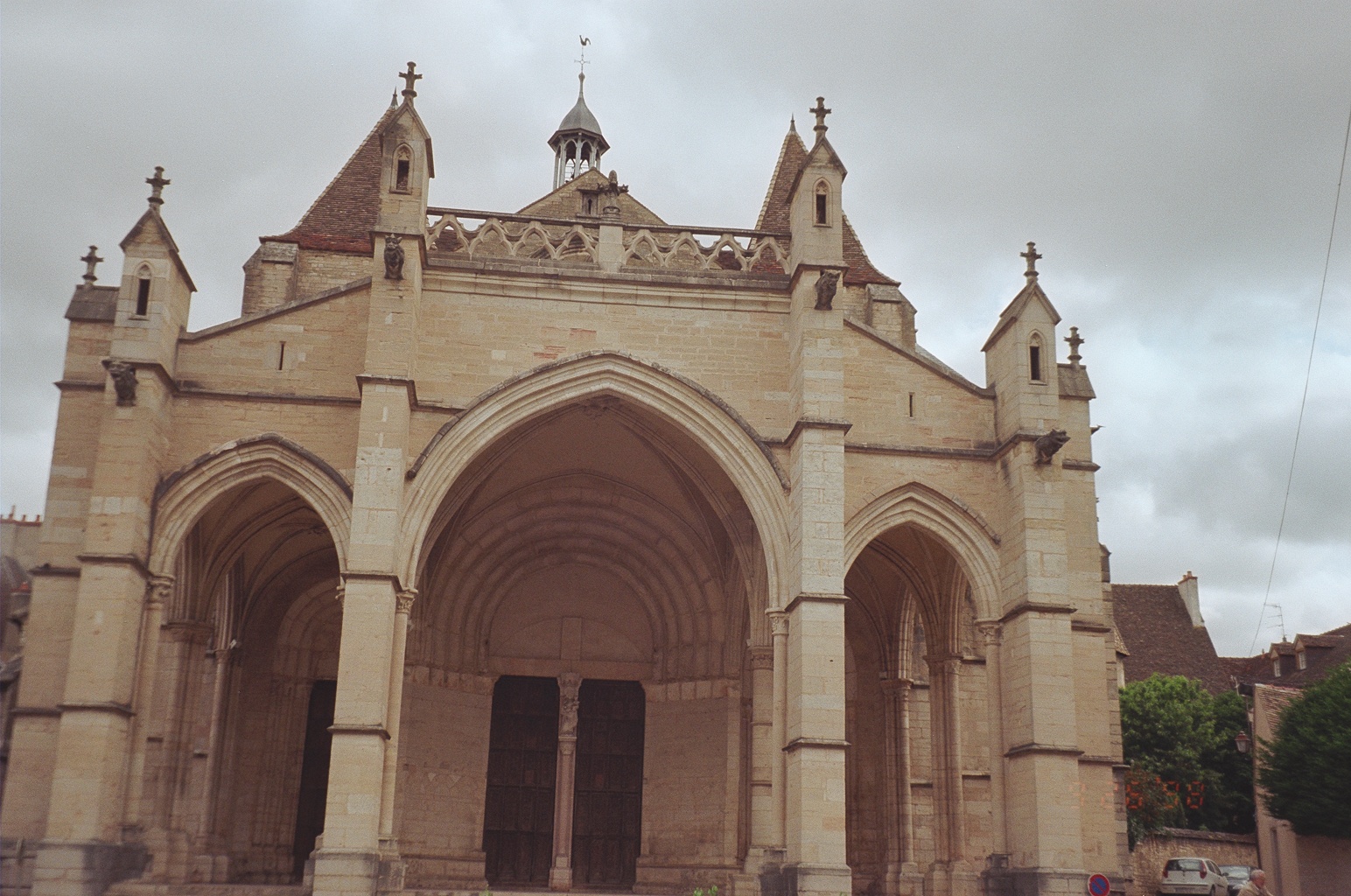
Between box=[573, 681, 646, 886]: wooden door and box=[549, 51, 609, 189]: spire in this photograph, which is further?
box=[549, 51, 609, 189]: spire

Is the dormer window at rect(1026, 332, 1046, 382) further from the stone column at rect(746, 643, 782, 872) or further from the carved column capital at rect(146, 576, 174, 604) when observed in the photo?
the carved column capital at rect(146, 576, 174, 604)

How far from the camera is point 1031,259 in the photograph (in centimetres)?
1484

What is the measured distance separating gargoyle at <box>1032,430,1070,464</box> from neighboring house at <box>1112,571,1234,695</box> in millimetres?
18770

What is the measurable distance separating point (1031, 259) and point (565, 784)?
8111mm

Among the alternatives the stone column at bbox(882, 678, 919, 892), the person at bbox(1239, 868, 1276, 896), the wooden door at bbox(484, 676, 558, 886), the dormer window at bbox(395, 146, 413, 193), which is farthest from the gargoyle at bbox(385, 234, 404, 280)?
the person at bbox(1239, 868, 1276, 896)

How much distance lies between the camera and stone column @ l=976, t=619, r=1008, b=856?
1342 cm

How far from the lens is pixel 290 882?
16.6 meters

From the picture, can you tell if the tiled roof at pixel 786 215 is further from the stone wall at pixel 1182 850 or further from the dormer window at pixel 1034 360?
the stone wall at pixel 1182 850

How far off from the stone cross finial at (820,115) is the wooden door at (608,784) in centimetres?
755

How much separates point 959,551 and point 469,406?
5222 millimetres

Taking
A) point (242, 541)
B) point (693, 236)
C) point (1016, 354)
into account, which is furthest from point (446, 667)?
point (1016, 354)

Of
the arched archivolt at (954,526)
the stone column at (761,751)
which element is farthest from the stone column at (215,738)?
the arched archivolt at (954,526)

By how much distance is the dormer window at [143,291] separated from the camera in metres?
13.4

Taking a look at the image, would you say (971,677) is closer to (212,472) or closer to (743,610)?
(743,610)
